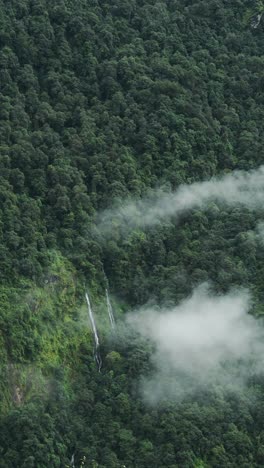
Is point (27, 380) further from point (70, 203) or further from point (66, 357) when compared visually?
point (70, 203)

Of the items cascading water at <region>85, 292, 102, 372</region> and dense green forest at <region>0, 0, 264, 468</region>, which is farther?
cascading water at <region>85, 292, 102, 372</region>

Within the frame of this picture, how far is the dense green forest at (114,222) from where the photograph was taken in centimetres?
13788

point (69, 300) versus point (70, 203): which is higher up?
point (70, 203)

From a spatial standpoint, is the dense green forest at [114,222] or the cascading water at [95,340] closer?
the dense green forest at [114,222]

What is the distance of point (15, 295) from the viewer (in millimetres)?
141000

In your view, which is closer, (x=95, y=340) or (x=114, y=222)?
(x=95, y=340)

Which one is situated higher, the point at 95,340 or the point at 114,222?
the point at 114,222

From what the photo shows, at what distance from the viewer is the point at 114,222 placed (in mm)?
152125

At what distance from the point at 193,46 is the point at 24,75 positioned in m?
19.6

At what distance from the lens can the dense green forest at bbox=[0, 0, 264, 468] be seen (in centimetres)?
13788

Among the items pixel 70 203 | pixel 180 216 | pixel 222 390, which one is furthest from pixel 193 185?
pixel 222 390

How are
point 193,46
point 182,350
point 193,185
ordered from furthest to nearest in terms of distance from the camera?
point 193,46 < point 193,185 < point 182,350

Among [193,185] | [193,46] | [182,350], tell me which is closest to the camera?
[182,350]

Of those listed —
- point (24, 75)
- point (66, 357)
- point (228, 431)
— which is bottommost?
point (228, 431)
